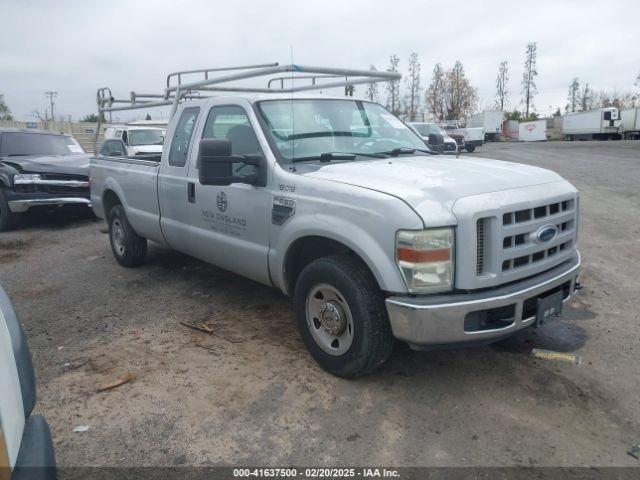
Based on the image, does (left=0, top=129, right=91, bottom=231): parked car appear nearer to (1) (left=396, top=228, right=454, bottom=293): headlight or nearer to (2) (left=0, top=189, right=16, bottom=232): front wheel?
(2) (left=0, top=189, right=16, bottom=232): front wheel

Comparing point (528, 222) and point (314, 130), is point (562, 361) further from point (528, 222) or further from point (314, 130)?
point (314, 130)

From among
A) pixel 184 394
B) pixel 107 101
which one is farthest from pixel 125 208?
pixel 184 394

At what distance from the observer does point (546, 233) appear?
3.40 metres

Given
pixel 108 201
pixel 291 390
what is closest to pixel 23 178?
pixel 108 201

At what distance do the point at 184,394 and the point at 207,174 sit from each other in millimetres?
1501

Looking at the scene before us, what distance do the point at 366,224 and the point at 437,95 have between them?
66244 millimetres

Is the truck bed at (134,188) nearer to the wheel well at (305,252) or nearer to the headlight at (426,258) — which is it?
the wheel well at (305,252)

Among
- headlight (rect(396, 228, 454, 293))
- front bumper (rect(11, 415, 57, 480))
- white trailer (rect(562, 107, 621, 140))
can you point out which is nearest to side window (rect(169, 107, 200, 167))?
headlight (rect(396, 228, 454, 293))

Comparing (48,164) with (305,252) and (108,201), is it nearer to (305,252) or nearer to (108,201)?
(108,201)

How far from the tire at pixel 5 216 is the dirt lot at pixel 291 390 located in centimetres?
439

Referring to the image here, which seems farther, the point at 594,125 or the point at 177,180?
the point at 594,125

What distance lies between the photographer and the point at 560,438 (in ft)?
9.68

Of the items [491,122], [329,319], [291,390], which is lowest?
[291,390]

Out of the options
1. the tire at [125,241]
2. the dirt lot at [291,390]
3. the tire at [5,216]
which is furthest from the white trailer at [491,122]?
the tire at [125,241]
